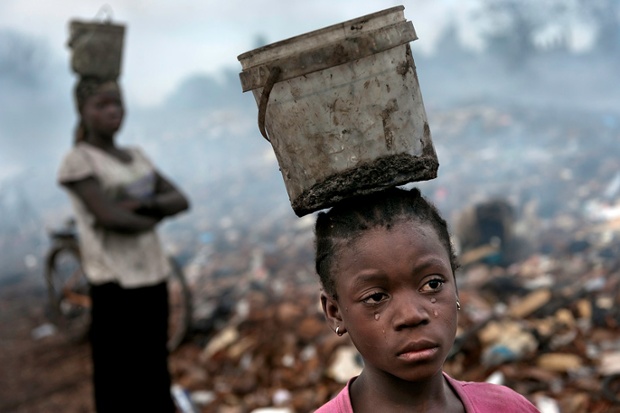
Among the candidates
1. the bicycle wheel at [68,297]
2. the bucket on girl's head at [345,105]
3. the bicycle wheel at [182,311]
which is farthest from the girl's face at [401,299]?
the bicycle wheel at [68,297]

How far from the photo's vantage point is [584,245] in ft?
19.4

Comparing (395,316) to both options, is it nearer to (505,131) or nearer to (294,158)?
(294,158)

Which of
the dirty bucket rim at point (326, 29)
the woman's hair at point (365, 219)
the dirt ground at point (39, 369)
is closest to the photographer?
the dirty bucket rim at point (326, 29)

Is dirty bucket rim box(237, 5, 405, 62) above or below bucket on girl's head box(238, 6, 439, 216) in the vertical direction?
above

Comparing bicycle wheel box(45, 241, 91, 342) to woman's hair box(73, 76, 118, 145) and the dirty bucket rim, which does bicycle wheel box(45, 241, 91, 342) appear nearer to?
woman's hair box(73, 76, 118, 145)

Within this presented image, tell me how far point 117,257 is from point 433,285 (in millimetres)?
2195

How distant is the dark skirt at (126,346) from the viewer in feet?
10.1

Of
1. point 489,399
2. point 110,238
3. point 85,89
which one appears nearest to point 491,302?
point 110,238

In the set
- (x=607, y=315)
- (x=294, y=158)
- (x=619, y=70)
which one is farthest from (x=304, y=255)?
(x=619, y=70)

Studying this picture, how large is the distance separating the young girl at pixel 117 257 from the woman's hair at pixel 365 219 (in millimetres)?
1859

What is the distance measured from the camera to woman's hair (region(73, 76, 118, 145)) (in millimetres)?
3174

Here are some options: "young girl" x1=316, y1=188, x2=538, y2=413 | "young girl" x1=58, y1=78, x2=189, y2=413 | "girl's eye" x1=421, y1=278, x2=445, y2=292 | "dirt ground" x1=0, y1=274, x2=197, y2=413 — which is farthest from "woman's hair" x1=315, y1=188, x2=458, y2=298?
"dirt ground" x1=0, y1=274, x2=197, y2=413

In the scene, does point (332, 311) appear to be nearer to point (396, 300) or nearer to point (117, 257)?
point (396, 300)

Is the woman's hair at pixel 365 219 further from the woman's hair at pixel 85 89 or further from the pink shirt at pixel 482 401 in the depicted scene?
the woman's hair at pixel 85 89
